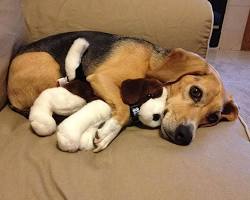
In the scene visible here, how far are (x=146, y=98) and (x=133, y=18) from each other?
1.90 feet

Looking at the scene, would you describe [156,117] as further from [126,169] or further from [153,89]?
[126,169]

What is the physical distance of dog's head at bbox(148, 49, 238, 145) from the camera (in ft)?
4.55

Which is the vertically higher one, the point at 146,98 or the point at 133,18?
the point at 133,18

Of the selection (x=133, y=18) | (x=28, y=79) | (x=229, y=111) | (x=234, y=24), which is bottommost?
(x=234, y=24)

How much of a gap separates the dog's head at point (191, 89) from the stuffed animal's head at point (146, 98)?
0.16ft

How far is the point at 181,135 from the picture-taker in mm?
1282

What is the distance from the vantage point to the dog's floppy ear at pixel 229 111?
1.54 meters

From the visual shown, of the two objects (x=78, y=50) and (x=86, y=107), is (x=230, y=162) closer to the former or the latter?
→ (x=86, y=107)

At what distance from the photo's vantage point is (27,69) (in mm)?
1494

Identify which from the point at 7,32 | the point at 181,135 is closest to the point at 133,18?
the point at 7,32

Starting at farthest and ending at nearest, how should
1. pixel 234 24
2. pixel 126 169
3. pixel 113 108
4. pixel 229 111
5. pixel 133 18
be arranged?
1. pixel 234 24
2. pixel 133 18
3. pixel 229 111
4. pixel 113 108
5. pixel 126 169

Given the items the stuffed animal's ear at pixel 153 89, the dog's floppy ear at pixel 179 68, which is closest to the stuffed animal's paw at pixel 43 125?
the stuffed animal's ear at pixel 153 89

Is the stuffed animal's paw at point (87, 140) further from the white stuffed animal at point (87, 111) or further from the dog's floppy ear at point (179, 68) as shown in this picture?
the dog's floppy ear at point (179, 68)

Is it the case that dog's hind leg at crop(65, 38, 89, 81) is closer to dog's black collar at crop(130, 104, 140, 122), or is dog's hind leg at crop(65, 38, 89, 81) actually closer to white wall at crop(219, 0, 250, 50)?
dog's black collar at crop(130, 104, 140, 122)
